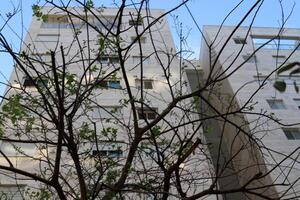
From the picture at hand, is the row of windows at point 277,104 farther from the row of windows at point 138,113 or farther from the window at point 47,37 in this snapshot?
the window at point 47,37

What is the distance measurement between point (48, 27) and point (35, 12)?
1946cm

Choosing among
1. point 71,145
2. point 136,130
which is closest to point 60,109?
point 71,145

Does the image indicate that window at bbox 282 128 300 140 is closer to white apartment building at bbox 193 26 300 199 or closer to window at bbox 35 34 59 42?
white apartment building at bbox 193 26 300 199

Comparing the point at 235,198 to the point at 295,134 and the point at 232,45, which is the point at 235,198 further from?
the point at 232,45

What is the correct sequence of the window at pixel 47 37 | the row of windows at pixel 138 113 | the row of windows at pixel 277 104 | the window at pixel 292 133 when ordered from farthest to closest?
the window at pixel 47 37 → the row of windows at pixel 277 104 → the window at pixel 292 133 → the row of windows at pixel 138 113

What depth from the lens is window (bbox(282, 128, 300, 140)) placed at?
58.6 ft

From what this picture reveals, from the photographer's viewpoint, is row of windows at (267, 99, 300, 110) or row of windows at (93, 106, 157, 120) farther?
row of windows at (267, 99, 300, 110)

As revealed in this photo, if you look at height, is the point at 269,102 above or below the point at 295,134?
above

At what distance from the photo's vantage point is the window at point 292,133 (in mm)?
17859

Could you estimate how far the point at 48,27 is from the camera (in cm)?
2372

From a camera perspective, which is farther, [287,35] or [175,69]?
[287,35]

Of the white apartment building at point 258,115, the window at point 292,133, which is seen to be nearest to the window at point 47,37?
the white apartment building at point 258,115

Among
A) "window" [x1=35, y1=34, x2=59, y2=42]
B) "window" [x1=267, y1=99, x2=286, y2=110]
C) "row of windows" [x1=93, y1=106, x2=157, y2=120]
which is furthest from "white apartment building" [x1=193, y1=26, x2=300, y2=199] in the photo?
"window" [x1=35, y1=34, x2=59, y2=42]

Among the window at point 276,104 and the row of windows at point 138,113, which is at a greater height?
the window at point 276,104
